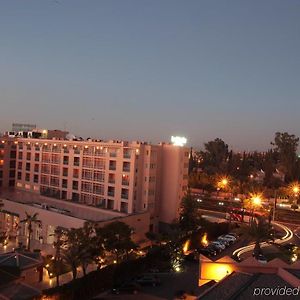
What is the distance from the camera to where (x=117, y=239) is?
31.4m

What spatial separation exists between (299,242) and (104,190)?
24.2 m

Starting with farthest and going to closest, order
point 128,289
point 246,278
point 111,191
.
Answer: point 111,191 < point 128,289 < point 246,278

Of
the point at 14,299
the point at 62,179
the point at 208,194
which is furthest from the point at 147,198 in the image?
the point at 208,194

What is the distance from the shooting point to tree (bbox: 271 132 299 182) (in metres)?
84.3

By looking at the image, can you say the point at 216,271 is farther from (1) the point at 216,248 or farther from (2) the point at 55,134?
(2) the point at 55,134

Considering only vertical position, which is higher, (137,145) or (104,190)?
(137,145)

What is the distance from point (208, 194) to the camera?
74.3m

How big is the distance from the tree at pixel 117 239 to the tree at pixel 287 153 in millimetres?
61424

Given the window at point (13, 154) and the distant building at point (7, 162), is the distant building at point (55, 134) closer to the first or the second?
the window at point (13, 154)

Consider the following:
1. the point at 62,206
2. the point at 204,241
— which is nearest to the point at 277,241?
the point at 204,241

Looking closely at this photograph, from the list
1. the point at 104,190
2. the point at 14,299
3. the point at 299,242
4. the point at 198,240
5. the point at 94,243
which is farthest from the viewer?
the point at 104,190

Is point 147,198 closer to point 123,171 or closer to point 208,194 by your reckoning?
point 123,171

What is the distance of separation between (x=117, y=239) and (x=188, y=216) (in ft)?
47.7

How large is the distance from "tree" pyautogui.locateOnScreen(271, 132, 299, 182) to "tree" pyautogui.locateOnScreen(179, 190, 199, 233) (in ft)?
A: 154
